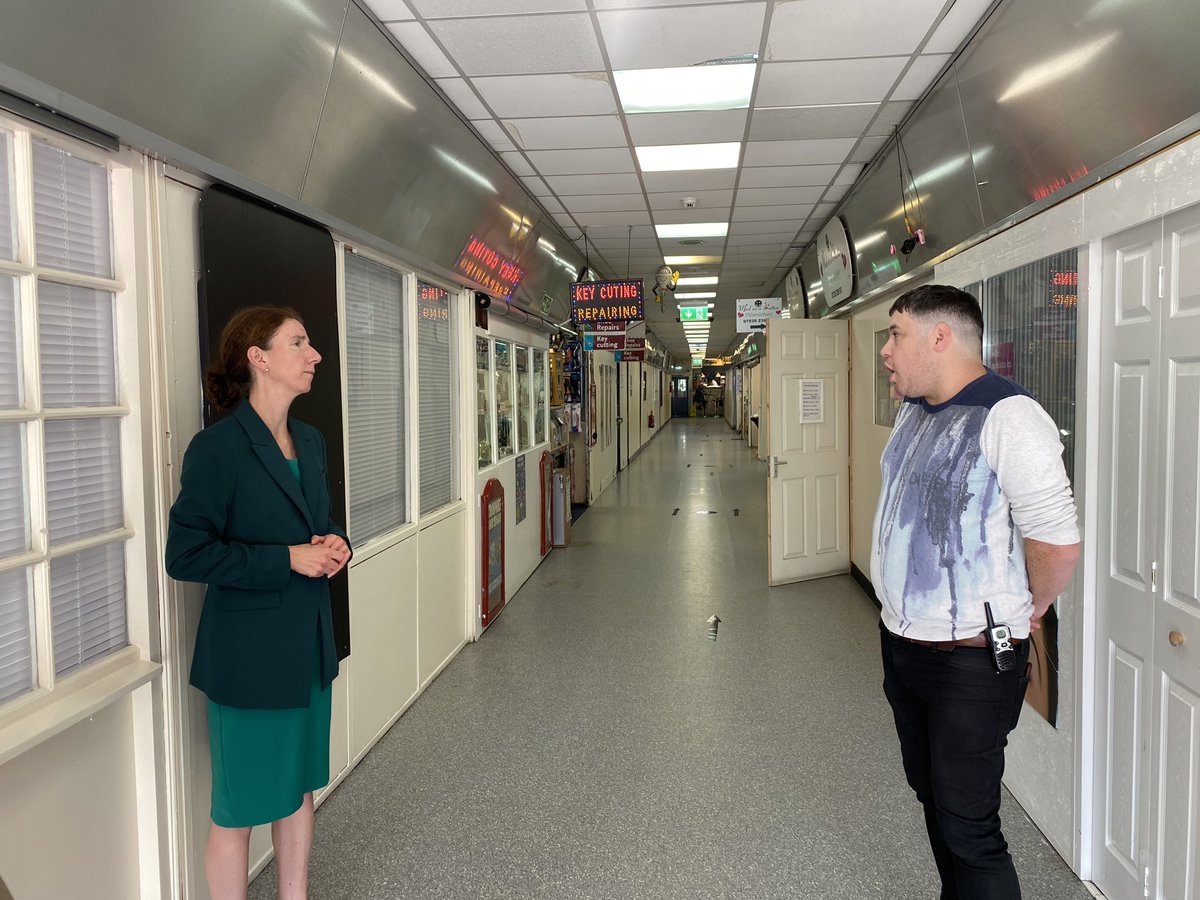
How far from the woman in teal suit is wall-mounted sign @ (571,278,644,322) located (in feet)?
18.2

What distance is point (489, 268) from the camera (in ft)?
16.3

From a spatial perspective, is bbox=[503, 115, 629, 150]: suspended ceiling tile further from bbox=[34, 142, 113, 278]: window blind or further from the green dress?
the green dress

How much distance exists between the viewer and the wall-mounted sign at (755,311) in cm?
823

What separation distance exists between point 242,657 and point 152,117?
1.35 m

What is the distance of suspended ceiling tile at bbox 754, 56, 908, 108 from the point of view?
3527 millimetres

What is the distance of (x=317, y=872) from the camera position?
246 cm

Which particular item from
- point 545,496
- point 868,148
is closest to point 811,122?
point 868,148

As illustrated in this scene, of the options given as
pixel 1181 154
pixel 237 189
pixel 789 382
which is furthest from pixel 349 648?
pixel 789 382

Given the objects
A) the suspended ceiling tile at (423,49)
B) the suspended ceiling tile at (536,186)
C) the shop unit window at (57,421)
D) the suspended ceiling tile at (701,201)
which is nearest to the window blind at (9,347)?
the shop unit window at (57,421)

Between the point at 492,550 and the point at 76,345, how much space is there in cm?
351

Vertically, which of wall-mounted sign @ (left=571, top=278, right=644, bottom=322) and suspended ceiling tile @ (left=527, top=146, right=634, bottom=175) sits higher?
suspended ceiling tile @ (left=527, top=146, right=634, bottom=175)

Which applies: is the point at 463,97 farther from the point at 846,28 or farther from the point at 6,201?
the point at 6,201

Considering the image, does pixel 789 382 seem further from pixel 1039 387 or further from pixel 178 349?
pixel 178 349

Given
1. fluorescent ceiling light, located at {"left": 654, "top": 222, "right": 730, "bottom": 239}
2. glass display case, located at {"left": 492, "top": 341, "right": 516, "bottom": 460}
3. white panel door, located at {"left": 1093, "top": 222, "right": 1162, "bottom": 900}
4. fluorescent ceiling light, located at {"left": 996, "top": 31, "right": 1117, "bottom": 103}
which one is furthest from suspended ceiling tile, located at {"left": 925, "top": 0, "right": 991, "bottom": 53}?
fluorescent ceiling light, located at {"left": 654, "top": 222, "right": 730, "bottom": 239}
